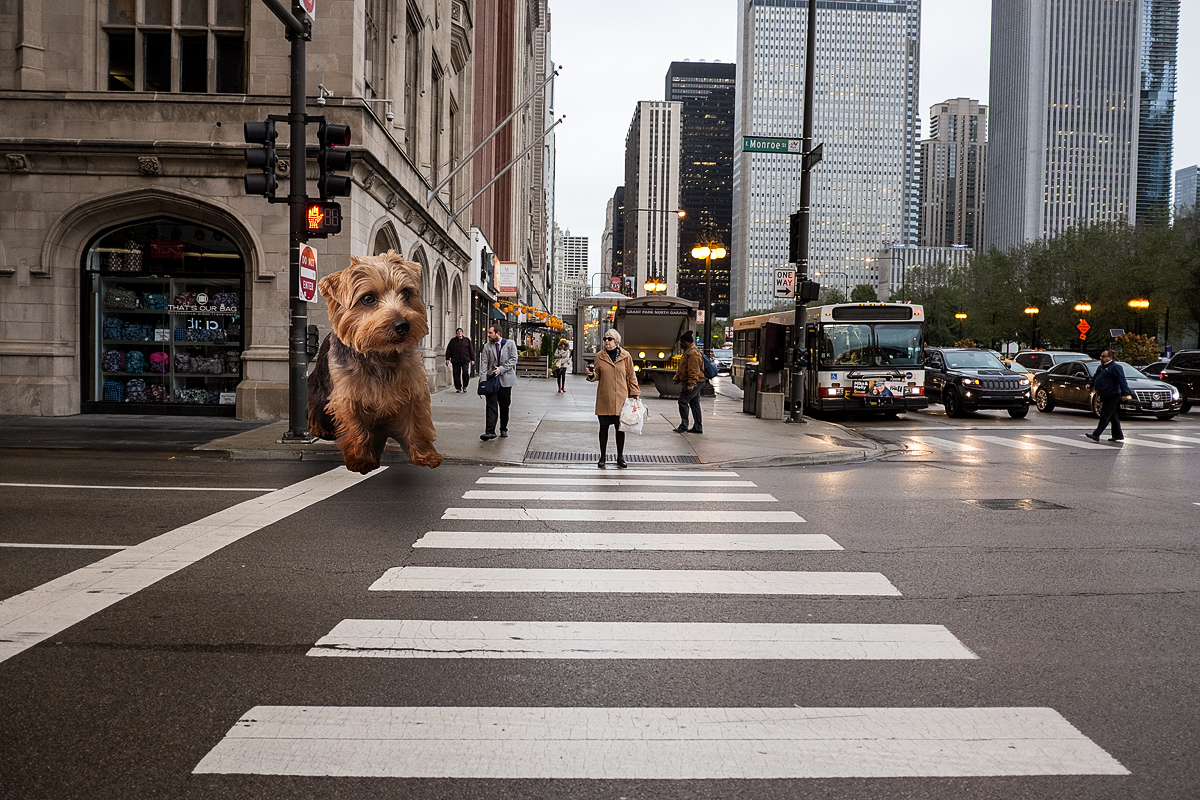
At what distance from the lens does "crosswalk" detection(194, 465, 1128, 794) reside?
3283 millimetres

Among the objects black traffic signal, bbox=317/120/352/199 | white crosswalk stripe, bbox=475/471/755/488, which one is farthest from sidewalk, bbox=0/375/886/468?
black traffic signal, bbox=317/120/352/199

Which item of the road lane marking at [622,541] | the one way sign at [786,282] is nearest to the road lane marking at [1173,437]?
the one way sign at [786,282]

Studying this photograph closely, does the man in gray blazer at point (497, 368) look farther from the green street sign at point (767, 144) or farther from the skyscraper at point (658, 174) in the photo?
the skyscraper at point (658, 174)

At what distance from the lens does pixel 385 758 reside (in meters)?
3.30

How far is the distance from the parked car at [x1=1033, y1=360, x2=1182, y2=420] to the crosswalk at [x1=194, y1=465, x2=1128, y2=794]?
17.5 meters

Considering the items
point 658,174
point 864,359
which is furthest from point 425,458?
point 658,174

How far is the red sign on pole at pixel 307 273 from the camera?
12.7 meters

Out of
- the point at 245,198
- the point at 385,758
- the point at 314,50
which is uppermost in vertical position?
the point at 314,50

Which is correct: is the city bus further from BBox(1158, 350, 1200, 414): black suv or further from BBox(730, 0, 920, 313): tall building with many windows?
BBox(730, 0, 920, 313): tall building with many windows

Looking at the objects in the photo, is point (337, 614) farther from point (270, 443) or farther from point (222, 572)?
point (270, 443)

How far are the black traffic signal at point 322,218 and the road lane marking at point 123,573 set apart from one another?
16.4 feet

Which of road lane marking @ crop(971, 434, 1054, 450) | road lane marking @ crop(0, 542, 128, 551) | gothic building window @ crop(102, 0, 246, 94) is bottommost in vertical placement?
road lane marking @ crop(0, 542, 128, 551)

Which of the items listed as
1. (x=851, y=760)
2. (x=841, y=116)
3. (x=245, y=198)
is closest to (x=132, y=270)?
(x=245, y=198)

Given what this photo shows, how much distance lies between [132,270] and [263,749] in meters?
17.0
